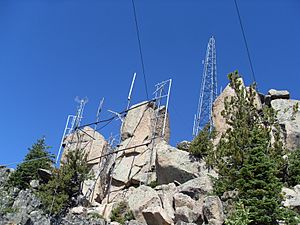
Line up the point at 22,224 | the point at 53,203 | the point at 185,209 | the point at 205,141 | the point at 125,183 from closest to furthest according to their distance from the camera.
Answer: the point at 185,209 < the point at 22,224 < the point at 53,203 < the point at 205,141 < the point at 125,183

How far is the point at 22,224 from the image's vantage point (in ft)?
49.3

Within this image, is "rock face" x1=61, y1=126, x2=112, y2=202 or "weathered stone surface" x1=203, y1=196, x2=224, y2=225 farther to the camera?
"rock face" x1=61, y1=126, x2=112, y2=202

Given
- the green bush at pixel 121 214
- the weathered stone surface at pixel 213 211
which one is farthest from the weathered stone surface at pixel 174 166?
the weathered stone surface at pixel 213 211

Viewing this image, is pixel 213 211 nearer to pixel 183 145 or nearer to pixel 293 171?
pixel 293 171

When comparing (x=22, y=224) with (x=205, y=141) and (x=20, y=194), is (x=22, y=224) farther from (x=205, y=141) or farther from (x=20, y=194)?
(x=205, y=141)

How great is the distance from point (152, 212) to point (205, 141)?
546cm

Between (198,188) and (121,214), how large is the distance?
398 cm

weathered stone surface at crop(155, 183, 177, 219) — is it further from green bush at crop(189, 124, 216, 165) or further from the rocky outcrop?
green bush at crop(189, 124, 216, 165)

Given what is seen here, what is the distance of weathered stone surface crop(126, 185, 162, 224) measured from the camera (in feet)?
48.7

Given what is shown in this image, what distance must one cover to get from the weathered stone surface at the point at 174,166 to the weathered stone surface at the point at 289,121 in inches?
190

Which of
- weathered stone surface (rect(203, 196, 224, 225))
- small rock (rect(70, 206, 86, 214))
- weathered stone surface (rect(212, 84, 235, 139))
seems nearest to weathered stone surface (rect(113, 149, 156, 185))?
small rock (rect(70, 206, 86, 214))

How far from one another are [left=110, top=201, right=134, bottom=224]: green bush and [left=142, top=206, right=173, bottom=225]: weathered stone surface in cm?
160

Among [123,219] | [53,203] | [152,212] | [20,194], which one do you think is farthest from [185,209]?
[20,194]

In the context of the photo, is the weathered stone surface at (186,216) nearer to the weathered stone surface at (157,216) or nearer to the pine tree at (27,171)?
the weathered stone surface at (157,216)
